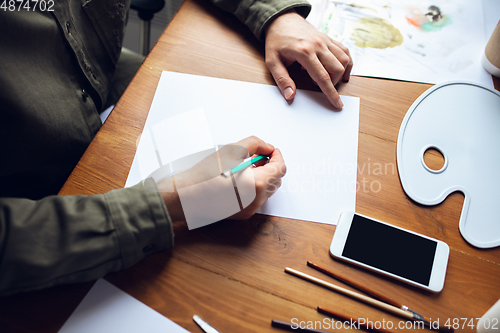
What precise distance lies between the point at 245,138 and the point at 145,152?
0.55 feet

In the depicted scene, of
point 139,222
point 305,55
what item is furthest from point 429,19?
point 139,222

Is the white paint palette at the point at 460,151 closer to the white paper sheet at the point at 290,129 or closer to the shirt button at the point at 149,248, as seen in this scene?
the white paper sheet at the point at 290,129

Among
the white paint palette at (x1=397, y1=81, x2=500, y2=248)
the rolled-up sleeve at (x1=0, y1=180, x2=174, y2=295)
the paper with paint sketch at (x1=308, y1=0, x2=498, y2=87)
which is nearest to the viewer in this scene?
the rolled-up sleeve at (x1=0, y1=180, x2=174, y2=295)

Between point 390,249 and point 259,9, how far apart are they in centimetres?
51

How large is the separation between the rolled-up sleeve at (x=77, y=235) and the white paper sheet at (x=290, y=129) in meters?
0.08

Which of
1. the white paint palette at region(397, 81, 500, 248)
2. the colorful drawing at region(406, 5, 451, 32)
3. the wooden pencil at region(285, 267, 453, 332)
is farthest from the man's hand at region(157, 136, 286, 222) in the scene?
the colorful drawing at region(406, 5, 451, 32)

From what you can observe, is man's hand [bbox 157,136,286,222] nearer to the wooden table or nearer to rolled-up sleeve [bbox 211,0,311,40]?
the wooden table

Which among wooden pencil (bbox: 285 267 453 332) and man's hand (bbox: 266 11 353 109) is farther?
man's hand (bbox: 266 11 353 109)

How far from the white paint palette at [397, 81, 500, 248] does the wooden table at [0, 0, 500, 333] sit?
2 centimetres

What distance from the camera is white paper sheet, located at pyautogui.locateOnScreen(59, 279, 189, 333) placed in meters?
0.38

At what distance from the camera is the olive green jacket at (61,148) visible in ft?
1.22

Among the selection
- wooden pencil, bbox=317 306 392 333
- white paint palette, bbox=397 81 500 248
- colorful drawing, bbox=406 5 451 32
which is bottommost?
wooden pencil, bbox=317 306 392 333

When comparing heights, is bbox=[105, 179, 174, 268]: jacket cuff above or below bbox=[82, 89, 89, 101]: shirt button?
below

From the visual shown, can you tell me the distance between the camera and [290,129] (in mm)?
533
